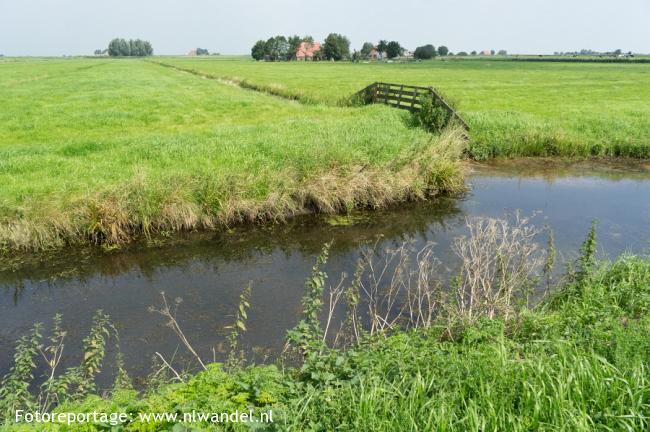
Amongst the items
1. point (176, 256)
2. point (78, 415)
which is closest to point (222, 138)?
point (176, 256)

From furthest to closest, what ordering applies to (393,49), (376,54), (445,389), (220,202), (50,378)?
1. (376,54)
2. (393,49)
3. (220,202)
4. (50,378)
5. (445,389)

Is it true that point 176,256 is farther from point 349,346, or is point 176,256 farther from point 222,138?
point 222,138

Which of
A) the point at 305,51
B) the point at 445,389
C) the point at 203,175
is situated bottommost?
the point at 445,389

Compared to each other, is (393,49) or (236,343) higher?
(393,49)

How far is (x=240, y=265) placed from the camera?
1162cm

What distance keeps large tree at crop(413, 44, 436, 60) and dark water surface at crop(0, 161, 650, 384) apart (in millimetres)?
166856

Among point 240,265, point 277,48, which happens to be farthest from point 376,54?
point 240,265

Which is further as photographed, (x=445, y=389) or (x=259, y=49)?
(x=259, y=49)

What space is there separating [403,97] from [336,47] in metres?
137

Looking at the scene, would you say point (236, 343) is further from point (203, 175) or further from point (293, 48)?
point (293, 48)

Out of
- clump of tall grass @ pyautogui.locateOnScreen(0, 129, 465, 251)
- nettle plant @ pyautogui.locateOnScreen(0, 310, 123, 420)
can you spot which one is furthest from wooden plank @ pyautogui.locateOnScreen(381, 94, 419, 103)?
nettle plant @ pyautogui.locateOnScreen(0, 310, 123, 420)

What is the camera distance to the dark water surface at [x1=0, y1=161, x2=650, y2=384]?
8602mm

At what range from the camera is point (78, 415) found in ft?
15.1

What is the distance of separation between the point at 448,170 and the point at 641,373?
1243 centimetres
